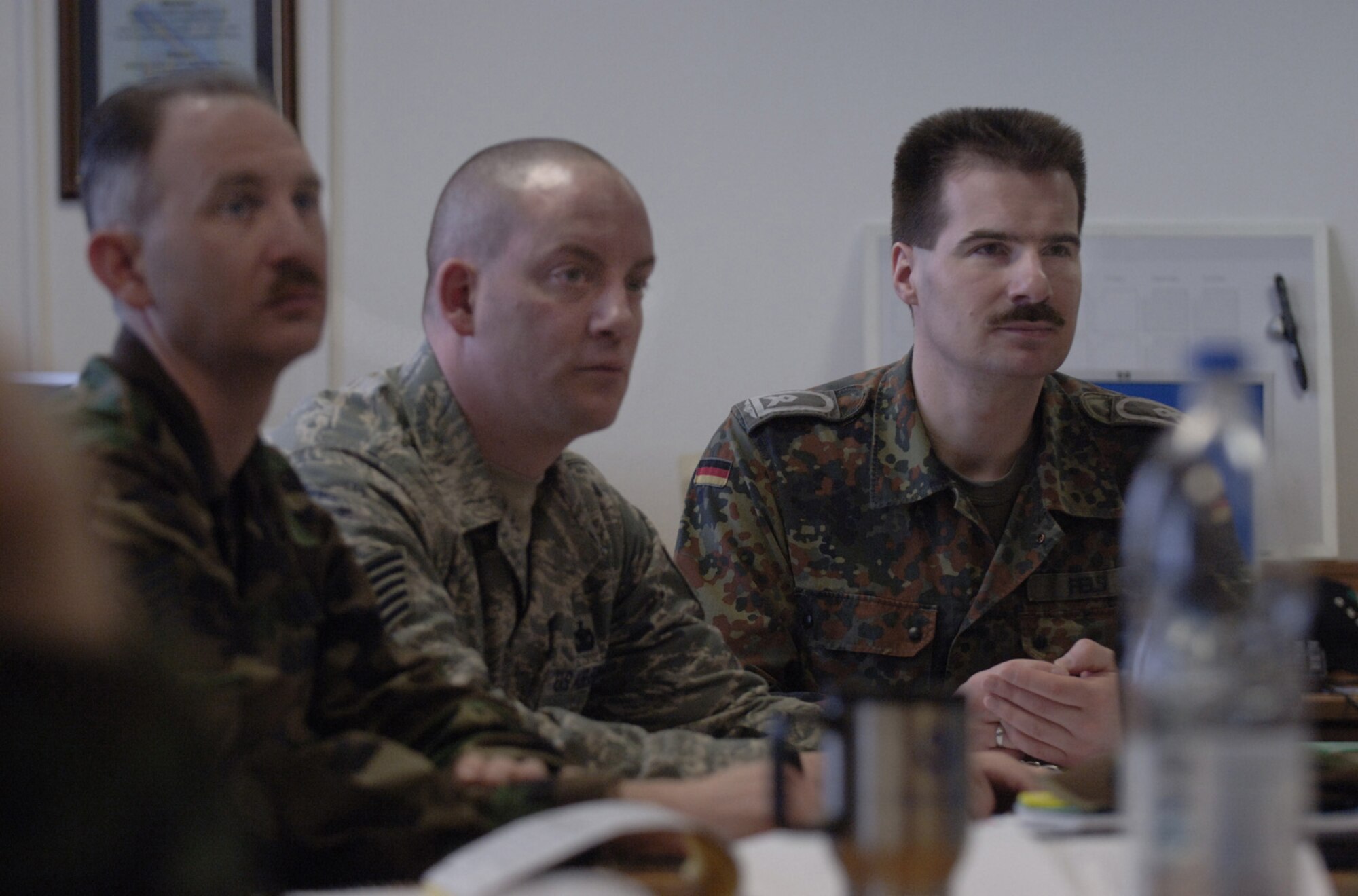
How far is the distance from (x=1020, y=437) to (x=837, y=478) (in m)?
0.30

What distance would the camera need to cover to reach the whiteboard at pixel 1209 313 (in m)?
2.77

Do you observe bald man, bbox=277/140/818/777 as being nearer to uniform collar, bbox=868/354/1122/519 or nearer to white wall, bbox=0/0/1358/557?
uniform collar, bbox=868/354/1122/519

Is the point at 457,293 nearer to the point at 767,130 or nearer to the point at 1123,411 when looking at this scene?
the point at 1123,411

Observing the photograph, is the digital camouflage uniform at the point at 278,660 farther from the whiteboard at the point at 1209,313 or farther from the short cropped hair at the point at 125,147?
the whiteboard at the point at 1209,313

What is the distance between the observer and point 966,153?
213 cm

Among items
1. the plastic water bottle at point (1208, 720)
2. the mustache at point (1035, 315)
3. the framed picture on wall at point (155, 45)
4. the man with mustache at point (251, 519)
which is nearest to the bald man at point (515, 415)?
the man with mustache at point (251, 519)

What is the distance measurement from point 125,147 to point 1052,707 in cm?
118

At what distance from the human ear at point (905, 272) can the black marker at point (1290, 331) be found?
102 cm

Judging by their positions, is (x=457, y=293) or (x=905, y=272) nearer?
(x=457, y=293)

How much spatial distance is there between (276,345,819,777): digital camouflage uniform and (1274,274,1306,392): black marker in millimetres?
1670

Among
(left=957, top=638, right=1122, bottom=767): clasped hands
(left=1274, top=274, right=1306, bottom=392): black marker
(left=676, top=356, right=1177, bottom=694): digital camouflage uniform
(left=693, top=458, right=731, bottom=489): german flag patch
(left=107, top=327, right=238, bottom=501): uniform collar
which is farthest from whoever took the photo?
(left=1274, top=274, right=1306, bottom=392): black marker

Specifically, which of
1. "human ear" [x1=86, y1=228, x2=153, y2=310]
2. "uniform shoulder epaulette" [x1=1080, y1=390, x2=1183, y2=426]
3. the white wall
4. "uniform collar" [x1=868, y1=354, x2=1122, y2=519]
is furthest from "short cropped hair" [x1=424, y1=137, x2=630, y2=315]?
the white wall

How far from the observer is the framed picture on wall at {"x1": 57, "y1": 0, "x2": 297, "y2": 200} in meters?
2.77

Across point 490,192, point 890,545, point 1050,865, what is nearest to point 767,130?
point 890,545
